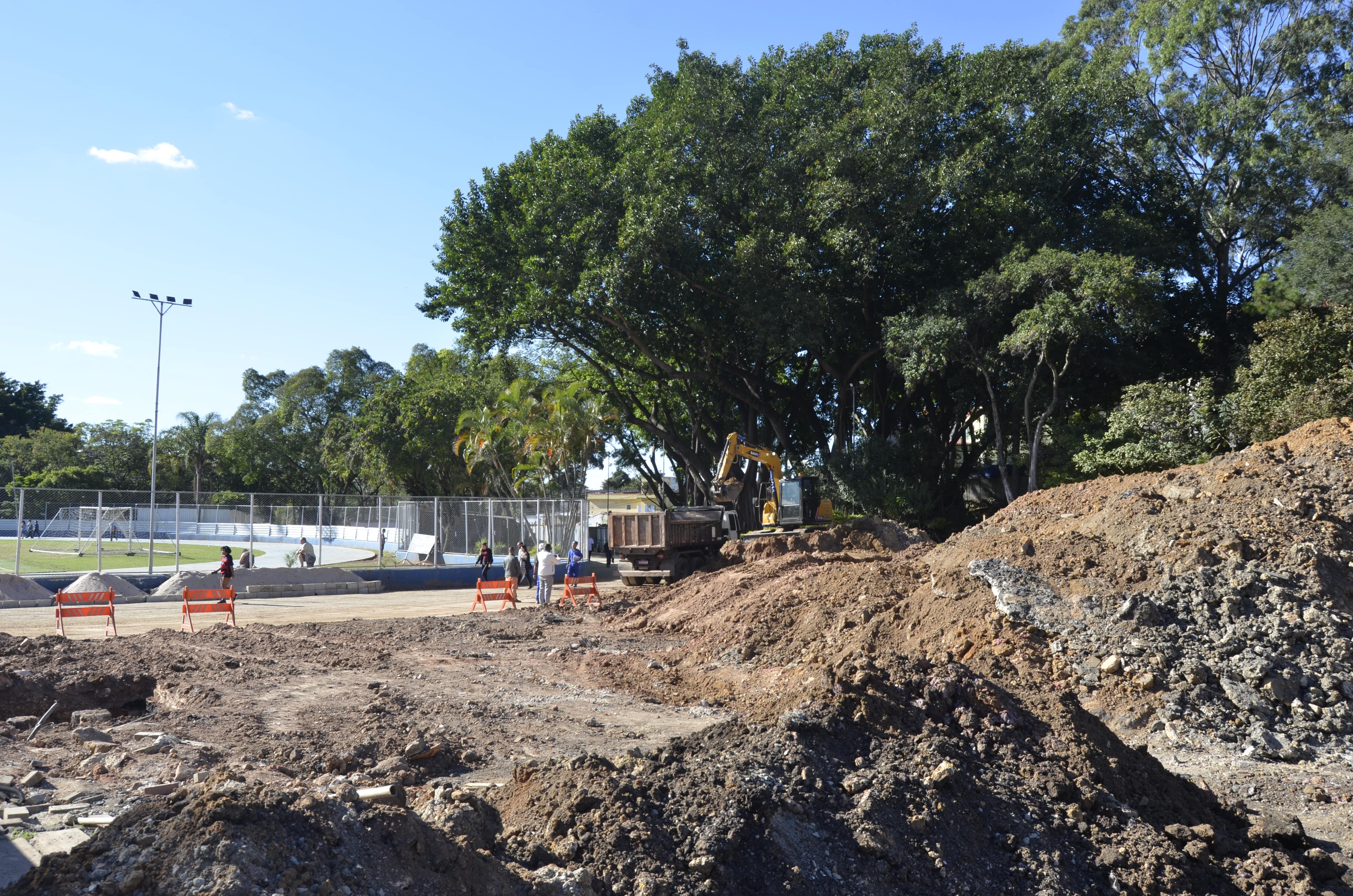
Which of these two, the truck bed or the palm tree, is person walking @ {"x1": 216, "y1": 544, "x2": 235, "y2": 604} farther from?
the palm tree

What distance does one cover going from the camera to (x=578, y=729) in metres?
9.16

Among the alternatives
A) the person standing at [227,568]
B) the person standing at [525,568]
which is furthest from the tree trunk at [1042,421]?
the person standing at [227,568]

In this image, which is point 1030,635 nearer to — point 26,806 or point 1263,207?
point 26,806

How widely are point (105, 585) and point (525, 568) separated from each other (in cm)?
1089

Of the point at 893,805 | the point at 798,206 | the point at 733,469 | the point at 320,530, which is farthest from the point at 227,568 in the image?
the point at 893,805

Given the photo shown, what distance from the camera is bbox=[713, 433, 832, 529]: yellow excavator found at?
80.0ft

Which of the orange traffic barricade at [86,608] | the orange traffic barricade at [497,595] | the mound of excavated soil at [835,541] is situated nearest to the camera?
the orange traffic barricade at [86,608]

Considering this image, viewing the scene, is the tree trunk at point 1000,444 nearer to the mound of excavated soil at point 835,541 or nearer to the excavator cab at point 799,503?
the mound of excavated soil at point 835,541

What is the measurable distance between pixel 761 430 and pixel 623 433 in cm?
950

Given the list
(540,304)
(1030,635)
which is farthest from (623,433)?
(1030,635)

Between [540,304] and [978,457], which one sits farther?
[978,457]

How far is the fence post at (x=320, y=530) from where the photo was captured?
90.9ft

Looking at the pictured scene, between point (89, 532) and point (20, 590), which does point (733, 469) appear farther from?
point (89, 532)

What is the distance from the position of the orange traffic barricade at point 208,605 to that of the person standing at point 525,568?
914 cm
